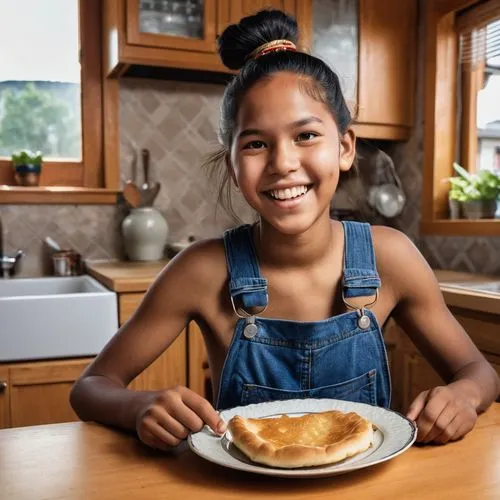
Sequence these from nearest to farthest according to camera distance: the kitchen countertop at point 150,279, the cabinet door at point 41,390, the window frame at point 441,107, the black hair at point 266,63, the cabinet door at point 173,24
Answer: the black hair at point 266,63 → the kitchen countertop at point 150,279 → the cabinet door at point 41,390 → the cabinet door at point 173,24 → the window frame at point 441,107

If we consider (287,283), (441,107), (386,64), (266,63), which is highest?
(386,64)

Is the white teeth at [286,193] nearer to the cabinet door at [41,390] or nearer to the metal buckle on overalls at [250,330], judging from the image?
the metal buckle on overalls at [250,330]

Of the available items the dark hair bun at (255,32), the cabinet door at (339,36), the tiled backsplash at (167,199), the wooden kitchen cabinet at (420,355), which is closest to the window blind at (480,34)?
the tiled backsplash at (167,199)

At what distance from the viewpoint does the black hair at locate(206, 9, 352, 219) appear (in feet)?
3.28

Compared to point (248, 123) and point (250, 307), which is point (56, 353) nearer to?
point (250, 307)

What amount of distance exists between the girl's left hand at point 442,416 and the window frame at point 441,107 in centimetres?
200

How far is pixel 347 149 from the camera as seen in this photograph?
1.11 meters

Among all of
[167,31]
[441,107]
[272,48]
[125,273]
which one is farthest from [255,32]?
[441,107]

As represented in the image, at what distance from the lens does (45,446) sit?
27.5 inches

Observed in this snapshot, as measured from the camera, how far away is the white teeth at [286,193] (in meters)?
0.93

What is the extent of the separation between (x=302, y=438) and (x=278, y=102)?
0.53m

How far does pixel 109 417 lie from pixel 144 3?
1.91m

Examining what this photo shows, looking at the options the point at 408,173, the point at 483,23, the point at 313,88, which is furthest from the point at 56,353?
the point at 483,23

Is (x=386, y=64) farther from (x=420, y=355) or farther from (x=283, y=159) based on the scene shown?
(x=283, y=159)
